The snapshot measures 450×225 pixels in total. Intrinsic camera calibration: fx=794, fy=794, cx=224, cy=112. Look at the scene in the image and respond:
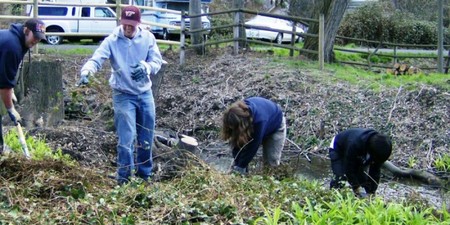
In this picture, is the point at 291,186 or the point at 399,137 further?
the point at 399,137

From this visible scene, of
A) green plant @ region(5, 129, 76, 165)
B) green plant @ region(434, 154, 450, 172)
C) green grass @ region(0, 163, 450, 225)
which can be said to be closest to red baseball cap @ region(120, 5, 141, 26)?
green plant @ region(5, 129, 76, 165)

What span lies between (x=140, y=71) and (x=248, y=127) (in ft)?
3.81

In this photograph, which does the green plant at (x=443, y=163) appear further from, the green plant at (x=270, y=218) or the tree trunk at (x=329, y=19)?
the tree trunk at (x=329, y=19)

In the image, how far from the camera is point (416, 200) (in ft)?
21.4

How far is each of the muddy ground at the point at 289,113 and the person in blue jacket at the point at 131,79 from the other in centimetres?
123

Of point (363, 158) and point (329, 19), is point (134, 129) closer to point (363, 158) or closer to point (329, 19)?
point (363, 158)

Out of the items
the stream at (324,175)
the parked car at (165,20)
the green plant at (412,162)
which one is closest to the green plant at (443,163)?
the green plant at (412,162)

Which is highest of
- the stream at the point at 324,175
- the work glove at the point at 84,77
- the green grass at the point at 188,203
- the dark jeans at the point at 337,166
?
the work glove at the point at 84,77

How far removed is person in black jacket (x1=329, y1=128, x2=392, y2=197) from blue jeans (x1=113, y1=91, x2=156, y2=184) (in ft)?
6.15

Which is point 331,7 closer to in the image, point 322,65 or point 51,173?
point 322,65

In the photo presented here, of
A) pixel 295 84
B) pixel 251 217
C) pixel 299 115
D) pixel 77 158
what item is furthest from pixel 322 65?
pixel 251 217

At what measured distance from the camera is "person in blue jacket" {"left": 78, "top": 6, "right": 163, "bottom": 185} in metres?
7.69

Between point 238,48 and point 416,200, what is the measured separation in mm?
11238

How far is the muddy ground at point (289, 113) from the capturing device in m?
10.5
